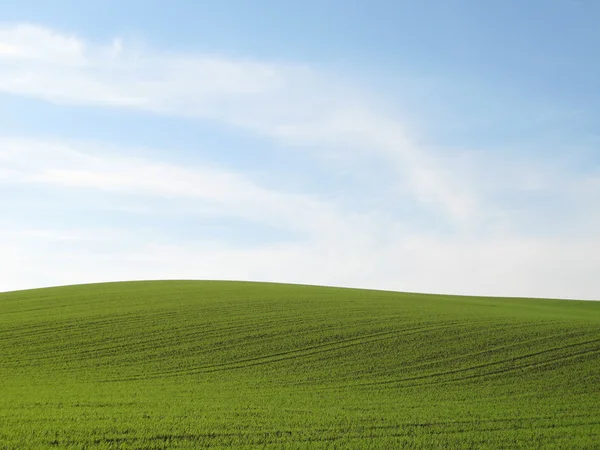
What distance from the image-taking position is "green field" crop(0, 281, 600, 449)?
12.2 metres

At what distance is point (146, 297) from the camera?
3056 cm

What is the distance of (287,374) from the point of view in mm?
18500

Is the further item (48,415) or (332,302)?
(332,302)

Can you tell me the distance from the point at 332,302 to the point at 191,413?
16.7 m

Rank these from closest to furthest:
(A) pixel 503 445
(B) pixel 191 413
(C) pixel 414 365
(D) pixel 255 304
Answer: (A) pixel 503 445
(B) pixel 191 413
(C) pixel 414 365
(D) pixel 255 304

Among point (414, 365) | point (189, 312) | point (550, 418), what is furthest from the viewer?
point (189, 312)

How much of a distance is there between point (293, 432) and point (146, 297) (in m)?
19.6

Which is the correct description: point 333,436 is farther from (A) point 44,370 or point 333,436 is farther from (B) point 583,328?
(B) point 583,328

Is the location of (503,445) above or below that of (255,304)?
below

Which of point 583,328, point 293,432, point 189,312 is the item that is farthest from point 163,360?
point 583,328

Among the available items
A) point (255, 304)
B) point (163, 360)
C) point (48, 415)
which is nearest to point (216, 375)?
point (163, 360)

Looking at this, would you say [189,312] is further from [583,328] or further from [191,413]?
[583,328]

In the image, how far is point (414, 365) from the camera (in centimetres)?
1952

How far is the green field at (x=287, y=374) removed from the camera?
1221 centimetres
